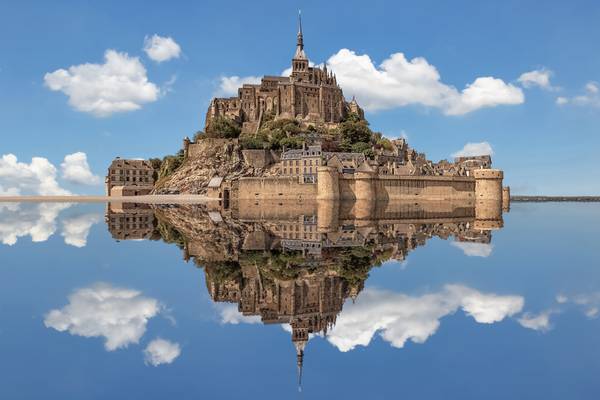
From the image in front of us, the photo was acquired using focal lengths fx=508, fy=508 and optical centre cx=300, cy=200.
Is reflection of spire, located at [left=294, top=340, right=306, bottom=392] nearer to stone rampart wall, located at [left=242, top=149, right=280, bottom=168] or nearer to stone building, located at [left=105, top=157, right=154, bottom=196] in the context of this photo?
stone rampart wall, located at [left=242, top=149, right=280, bottom=168]

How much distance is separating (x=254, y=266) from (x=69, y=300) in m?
5.95

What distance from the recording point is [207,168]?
71.4 m

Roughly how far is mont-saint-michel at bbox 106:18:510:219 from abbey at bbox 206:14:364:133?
6.3 inches

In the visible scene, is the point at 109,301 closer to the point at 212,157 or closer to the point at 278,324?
the point at 278,324

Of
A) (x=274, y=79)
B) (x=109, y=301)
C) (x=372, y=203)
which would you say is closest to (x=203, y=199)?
(x=372, y=203)

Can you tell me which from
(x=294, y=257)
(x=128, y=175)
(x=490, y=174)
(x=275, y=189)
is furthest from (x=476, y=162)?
(x=294, y=257)

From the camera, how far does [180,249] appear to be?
64.2 ft

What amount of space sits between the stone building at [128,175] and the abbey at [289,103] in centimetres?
1380

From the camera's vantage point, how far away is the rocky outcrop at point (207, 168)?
221ft

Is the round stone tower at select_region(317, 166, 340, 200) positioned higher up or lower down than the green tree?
lower down

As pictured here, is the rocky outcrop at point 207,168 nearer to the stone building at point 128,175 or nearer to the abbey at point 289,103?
the abbey at point 289,103

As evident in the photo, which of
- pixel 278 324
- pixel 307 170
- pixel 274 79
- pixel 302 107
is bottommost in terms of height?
pixel 278 324

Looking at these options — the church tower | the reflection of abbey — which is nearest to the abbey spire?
the church tower

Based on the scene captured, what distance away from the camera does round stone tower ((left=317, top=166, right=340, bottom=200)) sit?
5262 centimetres
